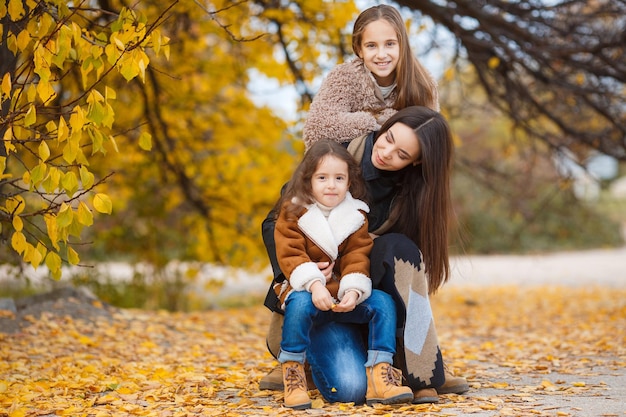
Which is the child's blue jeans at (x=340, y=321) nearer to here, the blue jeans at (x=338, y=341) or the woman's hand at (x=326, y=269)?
the blue jeans at (x=338, y=341)

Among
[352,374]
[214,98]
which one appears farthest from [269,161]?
[352,374]

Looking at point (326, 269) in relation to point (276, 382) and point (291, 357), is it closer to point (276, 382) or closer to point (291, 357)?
point (291, 357)

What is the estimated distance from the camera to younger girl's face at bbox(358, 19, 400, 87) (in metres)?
3.38

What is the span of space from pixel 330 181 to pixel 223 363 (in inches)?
62.0

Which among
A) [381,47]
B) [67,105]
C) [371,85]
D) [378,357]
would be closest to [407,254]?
[378,357]

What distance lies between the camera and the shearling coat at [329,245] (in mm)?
2979

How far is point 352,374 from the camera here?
3062mm

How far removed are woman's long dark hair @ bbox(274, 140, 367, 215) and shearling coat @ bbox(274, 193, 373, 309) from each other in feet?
0.14

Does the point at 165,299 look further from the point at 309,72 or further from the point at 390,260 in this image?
the point at 390,260

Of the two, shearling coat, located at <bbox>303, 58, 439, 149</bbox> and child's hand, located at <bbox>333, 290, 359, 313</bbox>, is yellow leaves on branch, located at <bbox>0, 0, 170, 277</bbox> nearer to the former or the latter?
shearling coat, located at <bbox>303, 58, 439, 149</bbox>

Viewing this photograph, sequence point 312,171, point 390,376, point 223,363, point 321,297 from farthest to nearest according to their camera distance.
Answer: point 223,363, point 312,171, point 390,376, point 321,297

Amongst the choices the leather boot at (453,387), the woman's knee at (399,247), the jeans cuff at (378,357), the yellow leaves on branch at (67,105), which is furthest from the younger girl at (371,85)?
the leather boot at (453,387)

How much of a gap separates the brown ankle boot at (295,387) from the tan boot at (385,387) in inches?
10.2

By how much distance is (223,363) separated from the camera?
417cm
